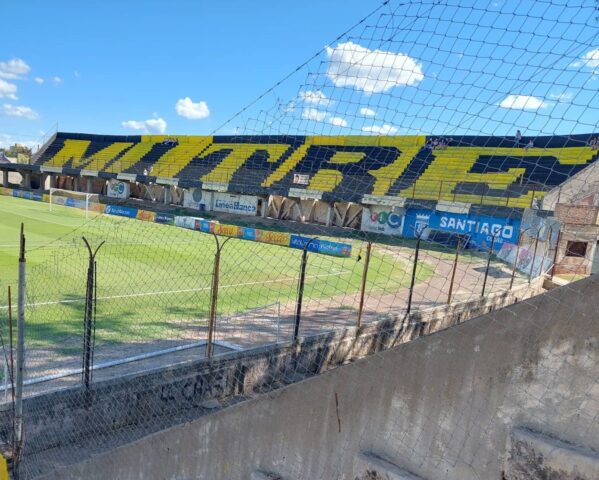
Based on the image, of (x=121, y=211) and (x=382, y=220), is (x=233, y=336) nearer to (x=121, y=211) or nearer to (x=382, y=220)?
(x=382, y=220)

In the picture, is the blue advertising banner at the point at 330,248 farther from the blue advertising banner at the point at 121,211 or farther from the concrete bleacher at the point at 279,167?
the blue advertising banner at the point at 121,211

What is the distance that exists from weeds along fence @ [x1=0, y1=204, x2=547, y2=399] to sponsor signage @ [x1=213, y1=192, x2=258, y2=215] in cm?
1632

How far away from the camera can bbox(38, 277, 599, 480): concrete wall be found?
2.27m

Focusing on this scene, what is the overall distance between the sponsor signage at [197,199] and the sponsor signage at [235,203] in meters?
0.76

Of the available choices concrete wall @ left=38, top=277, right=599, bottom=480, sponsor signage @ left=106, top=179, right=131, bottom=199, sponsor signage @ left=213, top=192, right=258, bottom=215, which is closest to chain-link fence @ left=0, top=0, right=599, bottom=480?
concrete wall @ left=38, top=277, right=599, bottom=480

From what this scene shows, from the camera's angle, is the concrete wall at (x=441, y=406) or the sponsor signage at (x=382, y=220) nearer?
the concrete wall at (x=441, y=406)

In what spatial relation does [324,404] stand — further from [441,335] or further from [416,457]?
[441,335]

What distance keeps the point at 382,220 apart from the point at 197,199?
55.6ft

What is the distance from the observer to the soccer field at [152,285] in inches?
361

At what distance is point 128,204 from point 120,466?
39566 millimetres

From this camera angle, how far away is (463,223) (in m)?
24.8

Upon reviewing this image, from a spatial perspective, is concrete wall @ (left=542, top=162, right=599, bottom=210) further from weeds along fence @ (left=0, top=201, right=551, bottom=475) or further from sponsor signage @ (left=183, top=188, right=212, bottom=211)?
sponsor signage @ (left=183, top=188, right=212, bottom=211)

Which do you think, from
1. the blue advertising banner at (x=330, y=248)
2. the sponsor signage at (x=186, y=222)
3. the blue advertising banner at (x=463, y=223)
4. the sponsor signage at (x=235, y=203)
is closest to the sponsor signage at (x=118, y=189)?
the sponsor signage at (x=235, y=203)

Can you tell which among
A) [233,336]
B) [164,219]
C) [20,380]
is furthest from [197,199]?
[20,380]
